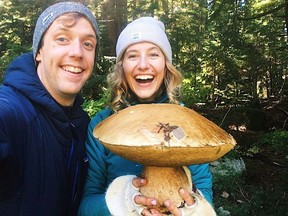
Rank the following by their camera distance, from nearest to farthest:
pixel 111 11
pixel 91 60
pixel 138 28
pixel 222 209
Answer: pixel 91 60
pixel 138 28
pixel 222 209
pixel 111 11

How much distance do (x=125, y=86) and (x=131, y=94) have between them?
0.07 m

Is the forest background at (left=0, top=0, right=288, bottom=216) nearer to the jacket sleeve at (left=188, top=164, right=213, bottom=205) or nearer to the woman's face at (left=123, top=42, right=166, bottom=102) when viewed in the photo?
the jacket sleeve at (left=188, top=164, right=213, bottom=205)

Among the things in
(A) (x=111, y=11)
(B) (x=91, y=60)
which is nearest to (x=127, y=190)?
(B) (x=91, y=60)

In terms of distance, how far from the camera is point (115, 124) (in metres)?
1.60

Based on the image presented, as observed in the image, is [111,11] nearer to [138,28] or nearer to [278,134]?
[278,134]

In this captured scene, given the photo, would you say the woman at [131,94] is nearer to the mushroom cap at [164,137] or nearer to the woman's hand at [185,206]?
the woman's hand at [185,206]

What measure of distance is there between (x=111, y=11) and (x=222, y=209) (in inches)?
197

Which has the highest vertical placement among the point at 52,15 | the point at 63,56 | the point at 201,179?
the point at 52,15

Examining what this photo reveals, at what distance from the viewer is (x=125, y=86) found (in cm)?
231

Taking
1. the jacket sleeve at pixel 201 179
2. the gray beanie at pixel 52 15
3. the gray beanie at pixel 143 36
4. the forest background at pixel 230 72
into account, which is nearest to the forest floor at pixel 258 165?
the forest background at pixel 230 72

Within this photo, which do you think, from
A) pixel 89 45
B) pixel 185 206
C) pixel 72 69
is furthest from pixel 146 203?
pixel 89 45

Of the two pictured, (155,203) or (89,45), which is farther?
(89,45)

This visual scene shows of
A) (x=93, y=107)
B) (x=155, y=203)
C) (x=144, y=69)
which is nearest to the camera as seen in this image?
(x=155, y=203)

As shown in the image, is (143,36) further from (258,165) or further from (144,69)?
(258,165)
